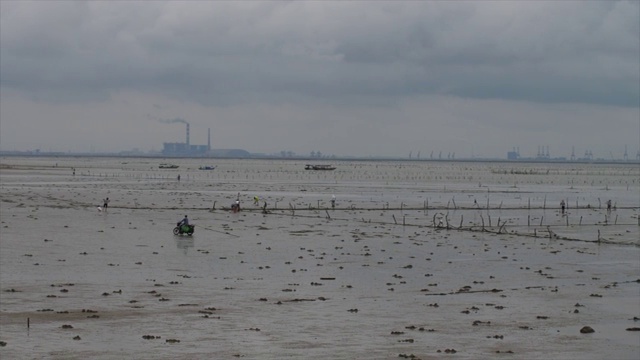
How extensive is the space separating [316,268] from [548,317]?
13847mm

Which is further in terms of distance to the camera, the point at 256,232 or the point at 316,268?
the point at 256,232

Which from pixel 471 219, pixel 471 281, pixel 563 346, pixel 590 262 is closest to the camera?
pixel 563 346

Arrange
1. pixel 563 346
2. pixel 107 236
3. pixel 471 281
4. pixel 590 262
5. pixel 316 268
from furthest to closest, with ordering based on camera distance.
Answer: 1. pixel 107 236
2. pixel 590 262
3. pixel 316 268
4. pixel 471 281
5. pixel 563 346

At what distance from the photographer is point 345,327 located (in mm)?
26719

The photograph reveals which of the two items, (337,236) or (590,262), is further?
(337,236)

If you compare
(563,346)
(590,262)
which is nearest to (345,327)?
(563,346)

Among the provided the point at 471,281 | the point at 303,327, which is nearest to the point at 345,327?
the point at 303,327

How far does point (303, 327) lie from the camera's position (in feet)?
87.4

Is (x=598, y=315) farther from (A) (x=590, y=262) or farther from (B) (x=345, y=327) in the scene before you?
(A) (x=590, y=262)

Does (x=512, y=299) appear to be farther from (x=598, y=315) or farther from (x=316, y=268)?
(x=316, y=268)

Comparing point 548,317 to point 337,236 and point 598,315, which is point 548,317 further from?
point 337,236

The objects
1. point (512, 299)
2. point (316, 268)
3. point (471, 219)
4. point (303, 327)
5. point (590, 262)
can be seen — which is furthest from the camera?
point (471, 219)

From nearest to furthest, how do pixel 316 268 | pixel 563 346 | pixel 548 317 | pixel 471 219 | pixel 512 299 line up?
1. pixel 563 346
2. pixel 548 317
3. pixel 512 299
4. pixel 316 268
5. pixel 471 219

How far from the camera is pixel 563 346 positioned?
81.3 feet
